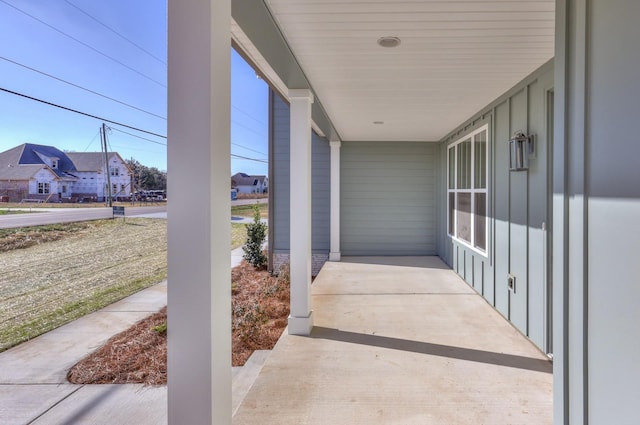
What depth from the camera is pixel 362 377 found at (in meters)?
2.63

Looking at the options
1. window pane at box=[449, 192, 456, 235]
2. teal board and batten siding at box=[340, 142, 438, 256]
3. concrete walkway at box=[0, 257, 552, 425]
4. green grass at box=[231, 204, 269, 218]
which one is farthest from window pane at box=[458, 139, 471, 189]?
green grass at box=[231, 204, 269, 218]

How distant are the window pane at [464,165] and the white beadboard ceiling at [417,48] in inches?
44.9

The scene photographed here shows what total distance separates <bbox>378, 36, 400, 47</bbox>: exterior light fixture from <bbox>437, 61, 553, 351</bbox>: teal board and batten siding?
1.39 metres

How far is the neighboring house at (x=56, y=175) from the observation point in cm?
299

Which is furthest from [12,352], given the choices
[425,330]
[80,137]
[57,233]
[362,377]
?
[425,330]

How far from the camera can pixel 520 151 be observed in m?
3.30

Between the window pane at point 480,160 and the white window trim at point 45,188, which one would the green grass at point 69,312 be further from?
the window pane at point 480,160

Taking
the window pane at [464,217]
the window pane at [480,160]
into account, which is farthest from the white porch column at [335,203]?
the window pane at [480,160]

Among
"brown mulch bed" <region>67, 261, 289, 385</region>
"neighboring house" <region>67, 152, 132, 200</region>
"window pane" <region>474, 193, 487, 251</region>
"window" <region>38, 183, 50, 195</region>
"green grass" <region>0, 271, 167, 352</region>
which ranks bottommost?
"brown mulch bed" <region>67, 261, 289, 385</region>

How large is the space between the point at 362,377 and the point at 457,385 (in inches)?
27.2

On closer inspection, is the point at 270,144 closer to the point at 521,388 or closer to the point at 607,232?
the point at 521,388

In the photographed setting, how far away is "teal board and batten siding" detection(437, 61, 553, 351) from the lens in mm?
2982

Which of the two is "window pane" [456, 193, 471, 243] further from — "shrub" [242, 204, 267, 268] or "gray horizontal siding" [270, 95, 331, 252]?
"shrub" [242, 204, 267, 268]

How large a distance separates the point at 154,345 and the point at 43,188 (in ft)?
6.63
